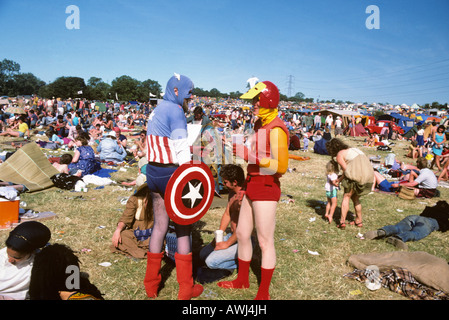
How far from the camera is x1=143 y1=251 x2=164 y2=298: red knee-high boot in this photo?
9.72 feet

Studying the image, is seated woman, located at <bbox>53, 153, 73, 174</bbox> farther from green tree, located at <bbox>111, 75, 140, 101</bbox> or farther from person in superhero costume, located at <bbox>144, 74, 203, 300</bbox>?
green tree, located at <bbox>111, 75, 140, 101</bbox>

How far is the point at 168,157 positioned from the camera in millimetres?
2785

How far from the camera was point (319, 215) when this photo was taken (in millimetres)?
6320

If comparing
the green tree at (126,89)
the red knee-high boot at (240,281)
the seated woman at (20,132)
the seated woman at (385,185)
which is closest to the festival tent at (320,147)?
the seated woman at (385,185)

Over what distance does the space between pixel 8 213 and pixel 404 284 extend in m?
5.83

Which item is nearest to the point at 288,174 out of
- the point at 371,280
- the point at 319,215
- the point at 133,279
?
the point at 319,215

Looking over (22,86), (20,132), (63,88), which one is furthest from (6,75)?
(20,132)

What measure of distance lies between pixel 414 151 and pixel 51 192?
16162 millimetres

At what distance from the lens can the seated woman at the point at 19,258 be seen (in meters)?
2.43

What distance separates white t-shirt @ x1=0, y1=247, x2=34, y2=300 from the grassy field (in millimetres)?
891

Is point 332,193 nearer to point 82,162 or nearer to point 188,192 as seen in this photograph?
point 188,192

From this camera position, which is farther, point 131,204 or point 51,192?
point 51,192

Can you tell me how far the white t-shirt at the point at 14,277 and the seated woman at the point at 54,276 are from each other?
0.13 m
